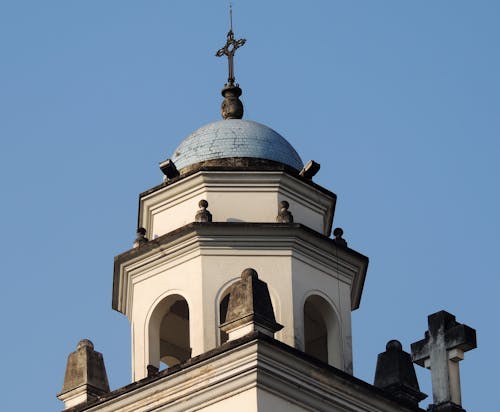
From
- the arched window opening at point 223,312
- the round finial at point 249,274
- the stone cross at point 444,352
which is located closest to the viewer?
the stone cross at point 444,352

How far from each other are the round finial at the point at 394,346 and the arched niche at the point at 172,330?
147 inches

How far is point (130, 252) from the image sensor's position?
37.8m

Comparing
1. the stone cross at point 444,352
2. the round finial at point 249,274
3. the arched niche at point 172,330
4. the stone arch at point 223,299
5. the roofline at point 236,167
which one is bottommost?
the stone cross at point 444,352

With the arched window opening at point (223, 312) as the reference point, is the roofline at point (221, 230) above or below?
above

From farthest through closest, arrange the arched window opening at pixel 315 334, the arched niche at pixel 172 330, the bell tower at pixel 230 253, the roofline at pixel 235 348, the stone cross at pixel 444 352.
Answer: the arched window opening at pixel 315 334 → the arched niche at pixel 172 330 → the bell tower at pixel 230 253 → the roofline at pixel 235 348 → the stone cross at pixel 444 352

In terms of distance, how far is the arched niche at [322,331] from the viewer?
122ft

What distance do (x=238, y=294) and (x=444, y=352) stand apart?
162 inches

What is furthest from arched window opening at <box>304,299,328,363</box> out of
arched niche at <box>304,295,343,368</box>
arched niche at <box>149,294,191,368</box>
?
arched niche at <box>149,294,191,368</box>

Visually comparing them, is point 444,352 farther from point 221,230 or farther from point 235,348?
point 221,230

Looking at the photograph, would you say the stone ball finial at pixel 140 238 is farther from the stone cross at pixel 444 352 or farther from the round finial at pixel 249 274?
the stone cross at pixel 444 352

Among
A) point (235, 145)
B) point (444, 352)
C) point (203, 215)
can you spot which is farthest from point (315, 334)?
point (444, 352)

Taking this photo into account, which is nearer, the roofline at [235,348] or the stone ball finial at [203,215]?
the roofline at [235,348]

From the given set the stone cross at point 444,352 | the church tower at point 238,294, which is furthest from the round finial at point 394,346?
the stone cross at point 444,352

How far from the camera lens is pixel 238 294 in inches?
1353
